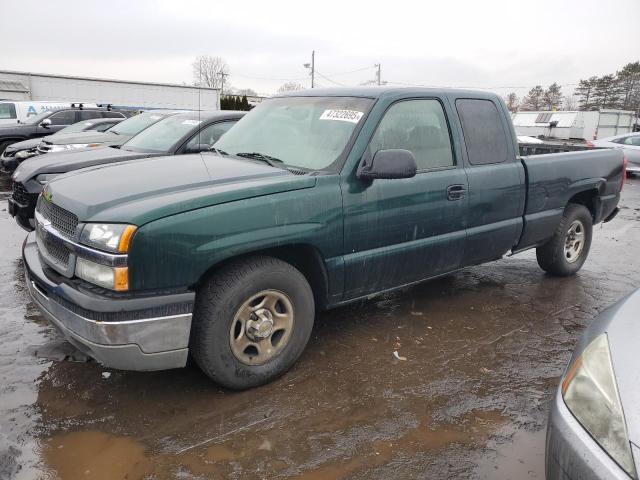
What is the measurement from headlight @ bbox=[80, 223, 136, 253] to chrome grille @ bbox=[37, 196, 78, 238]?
188 mm

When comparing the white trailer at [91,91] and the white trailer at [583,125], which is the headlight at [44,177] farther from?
the white trailer at [91,91]

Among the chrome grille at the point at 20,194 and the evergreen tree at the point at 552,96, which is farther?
the evergreen tree at the point at 552,96

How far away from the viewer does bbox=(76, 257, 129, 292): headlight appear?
8.22 ft

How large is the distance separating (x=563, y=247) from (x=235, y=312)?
3.87 meters

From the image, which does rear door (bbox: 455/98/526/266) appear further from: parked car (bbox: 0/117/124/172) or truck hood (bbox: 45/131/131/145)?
parked car (bbox: 0/117/124/172)

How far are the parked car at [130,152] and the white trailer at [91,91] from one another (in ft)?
79.5

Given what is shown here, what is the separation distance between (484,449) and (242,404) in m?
1.36

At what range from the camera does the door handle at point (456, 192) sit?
151 inches

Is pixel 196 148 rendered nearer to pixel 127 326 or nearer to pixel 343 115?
pixel 343 115

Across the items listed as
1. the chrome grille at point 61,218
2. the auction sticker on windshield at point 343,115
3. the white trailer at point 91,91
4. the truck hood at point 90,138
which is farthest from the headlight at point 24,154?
the white trailer at point 91,91

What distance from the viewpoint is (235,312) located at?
286 centimetres

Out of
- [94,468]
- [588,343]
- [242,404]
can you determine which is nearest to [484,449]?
[588,343]

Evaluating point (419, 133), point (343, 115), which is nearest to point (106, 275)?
point (343, 115)

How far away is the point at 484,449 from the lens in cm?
263
